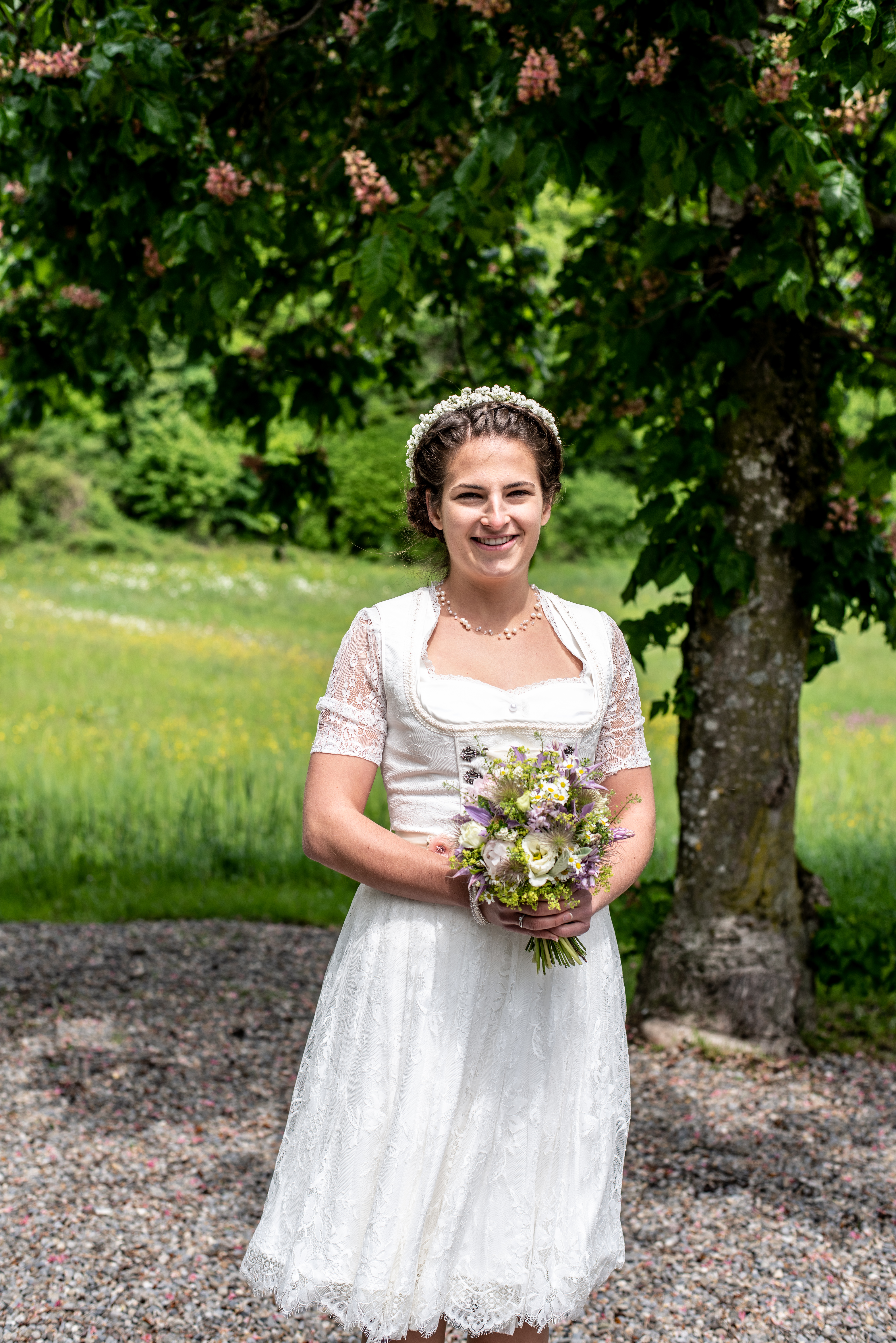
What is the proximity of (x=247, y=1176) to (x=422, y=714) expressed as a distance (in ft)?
7.34

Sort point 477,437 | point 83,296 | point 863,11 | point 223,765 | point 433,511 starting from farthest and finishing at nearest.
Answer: point 223,765, point 83,296, point 863,11, point 433,511, point 477,437

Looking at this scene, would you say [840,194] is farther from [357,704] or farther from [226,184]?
[357,704]

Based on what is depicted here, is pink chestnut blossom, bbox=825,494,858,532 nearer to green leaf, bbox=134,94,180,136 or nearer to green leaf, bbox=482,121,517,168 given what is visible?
green leaf, bbox=482,121,517,168

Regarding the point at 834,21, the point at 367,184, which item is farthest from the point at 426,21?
the point at 834,21

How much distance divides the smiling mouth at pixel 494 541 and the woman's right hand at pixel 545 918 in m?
0.63

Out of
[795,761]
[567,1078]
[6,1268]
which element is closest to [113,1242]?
[6,1268]

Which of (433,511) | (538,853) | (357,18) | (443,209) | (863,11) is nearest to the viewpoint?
(538,853)

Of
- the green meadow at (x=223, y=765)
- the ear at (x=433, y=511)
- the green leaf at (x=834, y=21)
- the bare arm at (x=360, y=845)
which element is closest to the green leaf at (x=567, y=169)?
the green leaf at (x=834, y=21)

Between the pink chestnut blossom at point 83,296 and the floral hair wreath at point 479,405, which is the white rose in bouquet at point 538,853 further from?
the pink chestnut blossom at point 83,296

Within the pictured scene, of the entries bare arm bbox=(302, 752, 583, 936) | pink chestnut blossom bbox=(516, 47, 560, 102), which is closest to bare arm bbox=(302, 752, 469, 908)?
bare arm bbox=(302, 752, 583, 936)

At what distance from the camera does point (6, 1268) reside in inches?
116

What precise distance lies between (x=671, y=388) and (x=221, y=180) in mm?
1826

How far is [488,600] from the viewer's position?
6.90 feet

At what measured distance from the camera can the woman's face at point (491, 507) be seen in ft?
6.56
